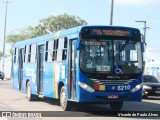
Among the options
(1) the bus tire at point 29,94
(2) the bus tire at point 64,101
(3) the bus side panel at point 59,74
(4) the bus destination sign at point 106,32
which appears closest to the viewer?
(4) the bus destination sign at point 106,32

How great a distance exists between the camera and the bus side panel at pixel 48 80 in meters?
18.0

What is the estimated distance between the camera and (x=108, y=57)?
1499 cm

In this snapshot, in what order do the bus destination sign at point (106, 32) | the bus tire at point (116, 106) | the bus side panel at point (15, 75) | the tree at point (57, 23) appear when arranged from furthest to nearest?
1. the tree at point (57, 23)
2. the bus side panel at point (15, 75)
3. the bus tire at point (116, 106)
4. the bus destination sign at point (106, 32)

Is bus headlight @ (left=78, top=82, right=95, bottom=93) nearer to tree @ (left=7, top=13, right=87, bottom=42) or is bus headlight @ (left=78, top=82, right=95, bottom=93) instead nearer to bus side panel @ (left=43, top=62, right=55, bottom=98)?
bus side panel @ (left=43, top=62, right=55, bottom=98)

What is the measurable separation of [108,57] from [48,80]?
431cm

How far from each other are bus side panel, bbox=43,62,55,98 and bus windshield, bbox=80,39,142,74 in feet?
11.0

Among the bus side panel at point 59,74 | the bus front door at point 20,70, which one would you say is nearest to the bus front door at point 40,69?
the bus side panel at point 59,74

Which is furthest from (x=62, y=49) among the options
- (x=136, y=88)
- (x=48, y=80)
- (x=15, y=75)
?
(x=15, y=75)

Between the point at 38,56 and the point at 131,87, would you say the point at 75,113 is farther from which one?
the point at 38,56

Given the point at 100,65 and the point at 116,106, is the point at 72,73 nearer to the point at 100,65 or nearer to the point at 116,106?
the point at 100,65

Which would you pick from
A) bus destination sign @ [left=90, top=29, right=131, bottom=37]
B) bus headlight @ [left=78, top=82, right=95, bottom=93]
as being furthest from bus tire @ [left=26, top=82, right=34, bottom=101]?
bus destination sign @ [left=90, top=29, right=131, bottom=37]

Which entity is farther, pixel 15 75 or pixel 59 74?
pixel 15 75

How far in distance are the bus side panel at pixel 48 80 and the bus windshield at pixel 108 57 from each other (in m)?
3.34

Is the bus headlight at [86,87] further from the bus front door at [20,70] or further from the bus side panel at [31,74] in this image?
the bus front door at [20,70]
